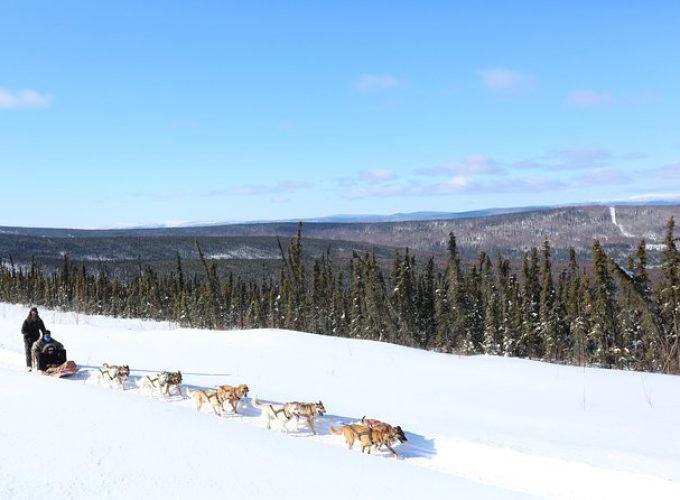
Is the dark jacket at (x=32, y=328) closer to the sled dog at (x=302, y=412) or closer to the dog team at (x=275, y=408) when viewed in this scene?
the dog team at (x=275, y=408)

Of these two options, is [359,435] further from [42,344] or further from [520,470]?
[42,344]

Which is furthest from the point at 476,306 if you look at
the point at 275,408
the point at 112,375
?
the point at 275,408

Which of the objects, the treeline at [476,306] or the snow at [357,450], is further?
the treeline at [476,306]

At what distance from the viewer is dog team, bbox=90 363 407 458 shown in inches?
268

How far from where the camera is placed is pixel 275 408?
8055 millimetres

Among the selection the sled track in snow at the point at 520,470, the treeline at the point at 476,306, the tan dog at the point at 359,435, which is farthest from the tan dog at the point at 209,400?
the treeline at the point at 476,306

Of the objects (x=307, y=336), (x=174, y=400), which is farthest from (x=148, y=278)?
(x=174, y=400)

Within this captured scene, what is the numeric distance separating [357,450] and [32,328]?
10024mm

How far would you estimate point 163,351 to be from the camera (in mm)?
14898

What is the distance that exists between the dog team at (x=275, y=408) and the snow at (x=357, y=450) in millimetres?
173

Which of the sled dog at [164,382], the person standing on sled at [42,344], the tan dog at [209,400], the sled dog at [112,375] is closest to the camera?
the tan dog at [209,400]

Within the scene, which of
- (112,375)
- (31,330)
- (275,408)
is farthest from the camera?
(31,330)

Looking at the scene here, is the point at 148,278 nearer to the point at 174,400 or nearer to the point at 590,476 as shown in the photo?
the point at 174,400

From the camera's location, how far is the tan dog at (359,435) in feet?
22.3
